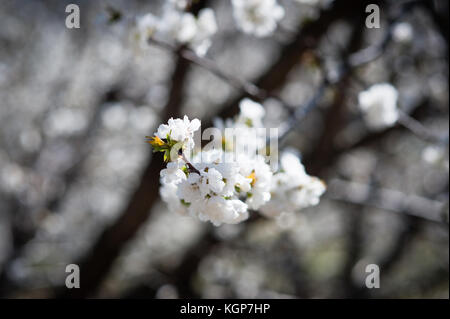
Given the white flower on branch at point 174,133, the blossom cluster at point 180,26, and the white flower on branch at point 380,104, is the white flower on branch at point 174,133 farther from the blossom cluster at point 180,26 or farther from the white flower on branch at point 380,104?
the white flower on branch at point 380,104

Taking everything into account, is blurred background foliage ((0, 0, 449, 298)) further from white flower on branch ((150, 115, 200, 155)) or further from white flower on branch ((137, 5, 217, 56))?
white flower on branch ((150, 115, 200, 155))

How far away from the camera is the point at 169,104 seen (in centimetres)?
189

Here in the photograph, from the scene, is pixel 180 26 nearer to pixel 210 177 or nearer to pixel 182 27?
pixel 182 27

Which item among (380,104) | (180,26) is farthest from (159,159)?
(380,104)

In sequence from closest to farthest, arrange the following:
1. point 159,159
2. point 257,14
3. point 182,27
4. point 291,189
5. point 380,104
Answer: point 291,189 → point 182,27 → point 257,14 → point 380,104 → point 159,159

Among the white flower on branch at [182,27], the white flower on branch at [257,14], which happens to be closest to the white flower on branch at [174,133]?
the white flower on branch at [182,27]

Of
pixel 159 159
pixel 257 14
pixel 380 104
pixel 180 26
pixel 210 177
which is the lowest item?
pixel 210 177

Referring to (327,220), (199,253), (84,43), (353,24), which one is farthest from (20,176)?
(327,220)

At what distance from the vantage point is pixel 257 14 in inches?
60.9

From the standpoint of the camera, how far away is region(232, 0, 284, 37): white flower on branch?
59.9 inches

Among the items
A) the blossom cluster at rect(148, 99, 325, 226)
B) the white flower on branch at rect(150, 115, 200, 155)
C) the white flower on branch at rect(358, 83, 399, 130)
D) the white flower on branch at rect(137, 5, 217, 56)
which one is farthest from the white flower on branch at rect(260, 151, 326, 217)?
the white flower on branch at rect(358, 83, 399, 130)

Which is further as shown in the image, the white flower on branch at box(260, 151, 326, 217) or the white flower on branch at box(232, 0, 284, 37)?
the white flower on branch at box(232, 0, 284, 37)

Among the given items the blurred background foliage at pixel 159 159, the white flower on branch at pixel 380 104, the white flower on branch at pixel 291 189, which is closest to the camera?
the white flower on branch at pixel 291 189

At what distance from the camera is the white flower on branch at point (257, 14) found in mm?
1522
